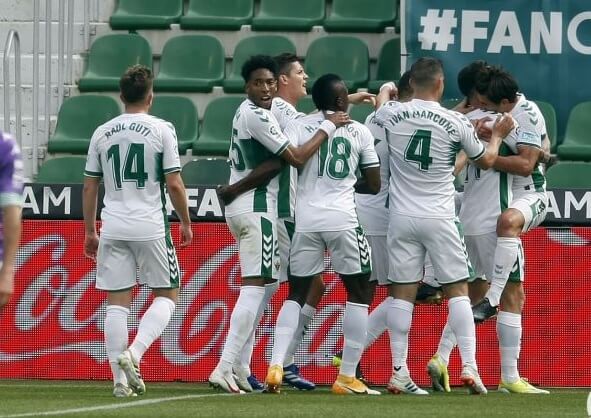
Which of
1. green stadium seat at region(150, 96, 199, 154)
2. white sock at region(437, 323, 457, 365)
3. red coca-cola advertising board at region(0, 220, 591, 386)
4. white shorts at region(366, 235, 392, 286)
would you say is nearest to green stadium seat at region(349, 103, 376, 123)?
green stadium seat at region(150, 96, 199, 154)

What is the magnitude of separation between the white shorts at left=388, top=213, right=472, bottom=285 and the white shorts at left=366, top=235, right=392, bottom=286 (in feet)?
1.87

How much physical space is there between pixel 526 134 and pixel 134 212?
8.00 feet

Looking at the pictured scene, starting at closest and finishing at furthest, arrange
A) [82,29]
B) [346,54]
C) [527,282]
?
[527,282] < [346,54] < [82,29]

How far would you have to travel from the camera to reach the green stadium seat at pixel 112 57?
45.1 ft

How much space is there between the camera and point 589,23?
41.5 ft

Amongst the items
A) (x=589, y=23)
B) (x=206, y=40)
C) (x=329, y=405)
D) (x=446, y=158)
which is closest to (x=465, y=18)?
(x=589, y=23)

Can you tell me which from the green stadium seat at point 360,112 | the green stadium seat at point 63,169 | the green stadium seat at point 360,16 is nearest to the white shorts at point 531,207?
the green stadium seat at point 360,112

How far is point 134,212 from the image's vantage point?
8359 mm

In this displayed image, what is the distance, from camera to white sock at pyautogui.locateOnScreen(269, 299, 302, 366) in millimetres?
8523

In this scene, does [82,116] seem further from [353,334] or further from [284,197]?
[353,334]

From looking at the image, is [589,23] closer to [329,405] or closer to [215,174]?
[215,174]

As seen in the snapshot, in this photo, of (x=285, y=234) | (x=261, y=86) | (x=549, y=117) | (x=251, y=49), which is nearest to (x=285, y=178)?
(x=285, y=234)

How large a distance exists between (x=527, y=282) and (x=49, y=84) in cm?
530

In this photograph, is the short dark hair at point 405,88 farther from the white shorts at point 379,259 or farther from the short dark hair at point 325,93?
the white shorts at point 379,259
